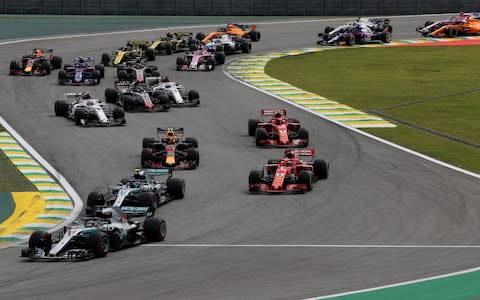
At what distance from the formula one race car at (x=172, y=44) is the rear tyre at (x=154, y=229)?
143 ft

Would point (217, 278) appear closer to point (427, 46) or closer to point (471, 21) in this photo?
point (427, 46)

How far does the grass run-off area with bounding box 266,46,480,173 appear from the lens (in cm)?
4925

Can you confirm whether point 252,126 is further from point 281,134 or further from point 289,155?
point 289,155

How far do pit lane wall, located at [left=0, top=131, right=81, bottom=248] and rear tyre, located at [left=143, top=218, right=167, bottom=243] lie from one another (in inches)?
136

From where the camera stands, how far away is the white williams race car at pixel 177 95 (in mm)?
56938

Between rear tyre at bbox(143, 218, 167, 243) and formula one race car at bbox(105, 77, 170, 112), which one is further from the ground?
formula one race car at bbox(105, 77, 170, 112)

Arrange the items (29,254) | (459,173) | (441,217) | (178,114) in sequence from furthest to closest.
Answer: (178,114), (459,173), (441,217), (29,254)

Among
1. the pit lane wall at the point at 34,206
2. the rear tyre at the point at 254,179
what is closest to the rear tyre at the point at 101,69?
the pit lane wall at the point at 34,206

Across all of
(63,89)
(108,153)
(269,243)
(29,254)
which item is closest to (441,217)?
(269,243)

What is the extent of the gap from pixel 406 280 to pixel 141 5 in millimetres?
71232

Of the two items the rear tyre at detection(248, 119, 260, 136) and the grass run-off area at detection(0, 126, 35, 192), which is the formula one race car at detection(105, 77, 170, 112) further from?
the grass run-off area at detection(0, 126, 35, 192)

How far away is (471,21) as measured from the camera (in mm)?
86750

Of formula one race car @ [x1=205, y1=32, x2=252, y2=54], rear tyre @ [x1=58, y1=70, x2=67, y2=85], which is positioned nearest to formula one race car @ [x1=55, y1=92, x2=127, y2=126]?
rear tyre @ [x1=58, y1=70, x2=67, y2=85]

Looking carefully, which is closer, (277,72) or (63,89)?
(63,89)
